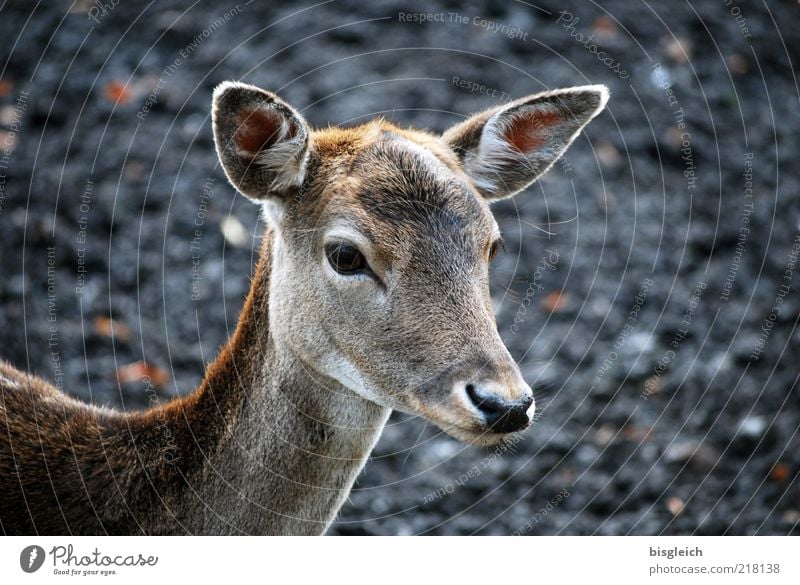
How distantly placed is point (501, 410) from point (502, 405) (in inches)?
0.7

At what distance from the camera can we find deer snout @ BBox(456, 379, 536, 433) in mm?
2781

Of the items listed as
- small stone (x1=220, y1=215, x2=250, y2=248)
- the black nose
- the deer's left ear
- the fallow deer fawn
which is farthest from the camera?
small stone (x1=220, y1=215, x2=250, y2=248)

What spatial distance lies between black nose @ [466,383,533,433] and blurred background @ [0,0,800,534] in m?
2.68

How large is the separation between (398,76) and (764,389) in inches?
152

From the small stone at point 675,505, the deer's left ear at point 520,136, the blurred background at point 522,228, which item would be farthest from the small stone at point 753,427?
the deer's left ear at point 520,136

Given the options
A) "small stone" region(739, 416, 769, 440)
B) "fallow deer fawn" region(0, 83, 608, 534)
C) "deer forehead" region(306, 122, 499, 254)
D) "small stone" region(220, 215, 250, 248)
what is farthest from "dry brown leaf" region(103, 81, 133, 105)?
"small stone" region(739, 416, 769, 440)

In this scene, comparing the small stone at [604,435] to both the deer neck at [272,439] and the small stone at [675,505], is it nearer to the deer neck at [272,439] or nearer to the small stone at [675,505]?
the small stone at [675,505]

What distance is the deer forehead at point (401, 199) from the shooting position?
3.14 m

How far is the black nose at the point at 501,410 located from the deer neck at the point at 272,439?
0.61m

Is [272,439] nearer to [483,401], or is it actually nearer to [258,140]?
[483,401]

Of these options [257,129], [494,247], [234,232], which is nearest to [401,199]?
[494,247]

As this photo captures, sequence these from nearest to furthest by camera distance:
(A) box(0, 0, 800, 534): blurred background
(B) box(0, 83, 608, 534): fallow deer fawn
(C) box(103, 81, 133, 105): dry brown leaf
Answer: (B) box(0, 83, 608, 534): fallow deer fawn
(A) box(0, 0, 800, 534): blurred background
(C) box(103, 81, 133, 105): dry brown leaf

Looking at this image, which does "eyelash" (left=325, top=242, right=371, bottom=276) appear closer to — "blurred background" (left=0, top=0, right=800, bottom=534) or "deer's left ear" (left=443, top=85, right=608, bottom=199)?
"deer's left ear" (left=443, top=85, right=608, bottom=199)
